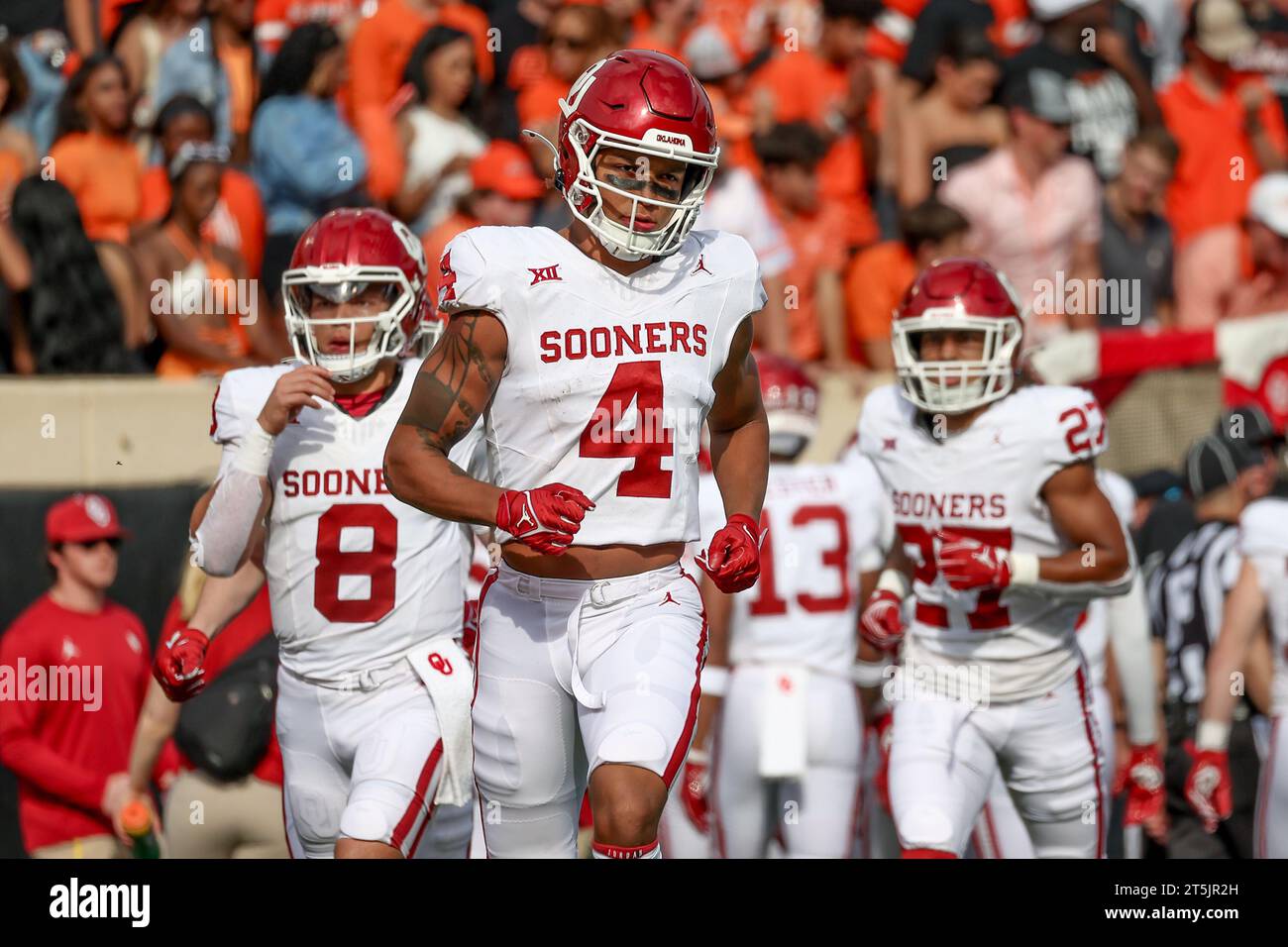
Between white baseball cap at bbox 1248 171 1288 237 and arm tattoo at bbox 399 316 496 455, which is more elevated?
white baseball cap at bbox 1248 171 1288 237

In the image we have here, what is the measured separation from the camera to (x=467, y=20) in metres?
9.45

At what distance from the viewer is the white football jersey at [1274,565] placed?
280 inches

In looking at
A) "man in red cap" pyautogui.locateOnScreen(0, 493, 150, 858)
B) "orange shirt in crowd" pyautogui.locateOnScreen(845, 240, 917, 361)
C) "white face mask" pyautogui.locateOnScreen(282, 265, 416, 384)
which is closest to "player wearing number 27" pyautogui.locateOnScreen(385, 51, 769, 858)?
"white face mask" pyautogui.locateOnScreen(282, 265, 416, 384)

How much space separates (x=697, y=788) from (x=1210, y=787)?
1.76 m

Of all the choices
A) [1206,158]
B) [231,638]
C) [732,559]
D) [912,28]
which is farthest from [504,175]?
[732,559]

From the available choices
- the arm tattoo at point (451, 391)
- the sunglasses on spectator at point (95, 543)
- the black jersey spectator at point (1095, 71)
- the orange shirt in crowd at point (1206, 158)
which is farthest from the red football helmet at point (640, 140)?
the orange shirt in crowd at point (1206, 158)

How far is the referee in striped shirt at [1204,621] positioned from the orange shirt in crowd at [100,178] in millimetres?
4316

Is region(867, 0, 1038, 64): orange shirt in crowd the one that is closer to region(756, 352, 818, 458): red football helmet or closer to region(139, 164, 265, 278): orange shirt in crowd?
region(756, 352, 818, 458): red football helmet

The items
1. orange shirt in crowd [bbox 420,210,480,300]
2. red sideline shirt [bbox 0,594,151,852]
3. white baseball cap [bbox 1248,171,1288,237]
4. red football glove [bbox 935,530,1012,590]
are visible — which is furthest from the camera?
white baseball cap [bbox 1248,171,1288,237]

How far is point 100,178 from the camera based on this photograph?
838 cm

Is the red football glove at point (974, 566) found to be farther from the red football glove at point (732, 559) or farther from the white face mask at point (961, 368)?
the red football glove at point (732, 559)

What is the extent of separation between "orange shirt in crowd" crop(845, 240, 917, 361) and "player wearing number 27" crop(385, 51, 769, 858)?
4.64m

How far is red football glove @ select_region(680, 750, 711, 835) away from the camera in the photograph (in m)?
7.43
